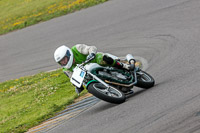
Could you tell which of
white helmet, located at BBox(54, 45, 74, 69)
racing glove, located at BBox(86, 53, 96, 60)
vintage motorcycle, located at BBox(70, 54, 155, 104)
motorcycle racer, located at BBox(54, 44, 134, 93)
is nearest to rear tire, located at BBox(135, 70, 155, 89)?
vintage motorcycle, located at BBox(70, 54, 155, 104)

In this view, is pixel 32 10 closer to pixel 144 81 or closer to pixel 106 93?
pixel 144 81

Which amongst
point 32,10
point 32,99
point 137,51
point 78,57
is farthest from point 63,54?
point 32,10

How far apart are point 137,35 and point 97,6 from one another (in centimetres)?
559

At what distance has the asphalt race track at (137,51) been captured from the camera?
6.65 metres

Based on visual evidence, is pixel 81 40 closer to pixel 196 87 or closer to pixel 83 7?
pixel 83 7

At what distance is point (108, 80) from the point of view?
822 cm

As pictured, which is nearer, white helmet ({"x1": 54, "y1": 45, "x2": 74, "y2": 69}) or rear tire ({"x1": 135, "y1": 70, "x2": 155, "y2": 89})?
white helmet ({"x1": 54, "y1": 45, "x2": 74, "y2": 69})

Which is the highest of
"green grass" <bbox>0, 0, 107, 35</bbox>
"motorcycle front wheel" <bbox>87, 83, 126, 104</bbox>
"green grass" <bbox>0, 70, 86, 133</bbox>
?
"motorcycle front wheel" <bbox>87, 83, 126, 104</bbox>

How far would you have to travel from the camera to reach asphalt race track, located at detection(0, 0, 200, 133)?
6.65 m

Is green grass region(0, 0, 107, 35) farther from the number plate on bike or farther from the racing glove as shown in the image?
the number plate on bike

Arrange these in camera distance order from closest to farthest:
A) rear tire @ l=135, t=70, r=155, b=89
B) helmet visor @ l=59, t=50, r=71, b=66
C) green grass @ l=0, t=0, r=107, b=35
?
helmet visor @ l=59, t=50, r=71, b=66 < rear tire @ l=135, t=70, r=155, b=89 < green grass @ l=0, t=0, r=107, b=35

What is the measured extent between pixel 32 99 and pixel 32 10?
14343 mm

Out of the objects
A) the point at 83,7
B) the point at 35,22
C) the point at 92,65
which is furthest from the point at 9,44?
the point at 92,65

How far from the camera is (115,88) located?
798cm
